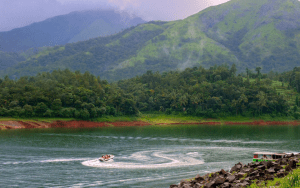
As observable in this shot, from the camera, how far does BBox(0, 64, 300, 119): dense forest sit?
329ft

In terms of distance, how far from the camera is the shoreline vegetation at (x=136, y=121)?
90.6 m

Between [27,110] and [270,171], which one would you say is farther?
[27,110]

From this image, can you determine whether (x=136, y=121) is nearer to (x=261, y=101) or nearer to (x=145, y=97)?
(x=145, y=97)

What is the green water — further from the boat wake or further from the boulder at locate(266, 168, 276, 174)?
the boulder at locate(266, 168, 276, 174)

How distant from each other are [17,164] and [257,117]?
3942 inches

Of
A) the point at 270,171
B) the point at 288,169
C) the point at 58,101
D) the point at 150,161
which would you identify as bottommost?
the point at 150,161

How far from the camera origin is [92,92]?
11200 centimetres

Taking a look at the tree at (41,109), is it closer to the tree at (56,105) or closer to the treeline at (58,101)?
the treeline at (58,101)

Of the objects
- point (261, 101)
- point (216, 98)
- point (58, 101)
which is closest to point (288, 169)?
point (58, 101)

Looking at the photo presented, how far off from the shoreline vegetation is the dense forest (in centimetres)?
223

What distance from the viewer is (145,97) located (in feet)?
441

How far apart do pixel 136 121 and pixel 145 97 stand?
24.9 metres

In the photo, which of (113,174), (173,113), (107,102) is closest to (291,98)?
(173,113)

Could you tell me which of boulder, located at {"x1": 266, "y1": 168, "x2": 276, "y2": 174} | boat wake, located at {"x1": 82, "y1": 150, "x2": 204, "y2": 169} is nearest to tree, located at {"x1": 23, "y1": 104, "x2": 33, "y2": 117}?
boat wake, located at {"x1": 82, "y1": 150, "x2": 204, "y2": 169}
